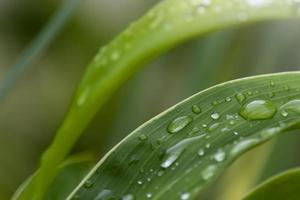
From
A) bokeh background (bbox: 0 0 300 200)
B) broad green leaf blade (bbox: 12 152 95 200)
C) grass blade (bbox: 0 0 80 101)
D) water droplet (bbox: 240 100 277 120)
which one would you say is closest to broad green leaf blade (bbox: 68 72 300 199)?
water droplet (bbox: 240 100 277 120)

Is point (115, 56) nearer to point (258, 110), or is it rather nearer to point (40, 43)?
point (258, 110)

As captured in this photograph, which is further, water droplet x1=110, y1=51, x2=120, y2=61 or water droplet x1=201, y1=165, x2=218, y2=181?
water droplet x1=110, y1=51, x2=120, y2=61

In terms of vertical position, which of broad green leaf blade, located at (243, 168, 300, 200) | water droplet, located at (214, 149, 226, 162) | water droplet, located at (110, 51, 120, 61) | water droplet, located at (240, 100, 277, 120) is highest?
water droplet, located at (110, 51, 120, 61)

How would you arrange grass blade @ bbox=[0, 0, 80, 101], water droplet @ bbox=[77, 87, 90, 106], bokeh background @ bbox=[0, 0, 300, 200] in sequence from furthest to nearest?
bokeh background @ bbox=[0, 0, 300, 200]
grass blade @ bbox=[0, 0, 80, 101]
water droplet @ bbox=[77, 87, 90, 106]

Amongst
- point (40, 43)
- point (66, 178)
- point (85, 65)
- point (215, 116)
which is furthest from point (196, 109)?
point (85, 65)

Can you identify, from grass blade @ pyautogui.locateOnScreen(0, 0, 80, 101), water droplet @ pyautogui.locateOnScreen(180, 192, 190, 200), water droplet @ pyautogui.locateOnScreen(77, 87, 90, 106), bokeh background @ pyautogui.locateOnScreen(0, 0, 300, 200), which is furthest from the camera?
bokeh background @ pyautogui.locateOnScreen(0, 0, 300, 200)

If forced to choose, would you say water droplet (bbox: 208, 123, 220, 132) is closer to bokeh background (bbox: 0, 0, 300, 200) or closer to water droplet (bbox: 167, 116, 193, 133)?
water droplet (bbox: 167, 116, 193, 133)
